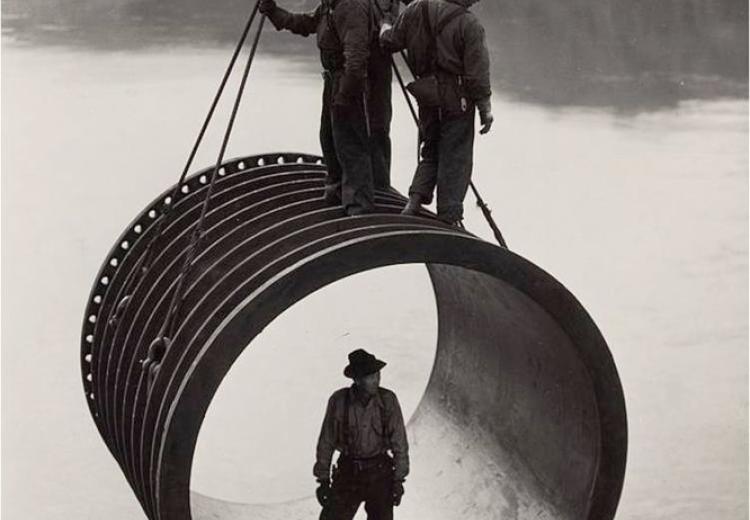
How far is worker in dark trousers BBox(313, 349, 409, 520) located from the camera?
6762 mm

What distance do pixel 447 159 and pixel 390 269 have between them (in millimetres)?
6957

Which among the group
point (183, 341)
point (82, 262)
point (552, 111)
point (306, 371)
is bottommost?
point (183, 341)

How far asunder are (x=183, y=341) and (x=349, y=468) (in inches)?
58.3

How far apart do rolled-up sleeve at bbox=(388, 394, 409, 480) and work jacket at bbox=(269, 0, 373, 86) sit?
6.47 feet

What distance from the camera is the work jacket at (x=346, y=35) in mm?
6438

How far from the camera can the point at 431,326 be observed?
12.3 meters

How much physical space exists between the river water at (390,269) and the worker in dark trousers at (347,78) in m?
3.95

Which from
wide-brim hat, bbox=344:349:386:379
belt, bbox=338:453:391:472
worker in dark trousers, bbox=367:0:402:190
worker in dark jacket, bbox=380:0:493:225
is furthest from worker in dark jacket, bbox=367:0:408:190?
belt, bbox=338:453:391:472

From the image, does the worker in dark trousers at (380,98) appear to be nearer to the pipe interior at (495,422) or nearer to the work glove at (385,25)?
the work glove at (385,25)

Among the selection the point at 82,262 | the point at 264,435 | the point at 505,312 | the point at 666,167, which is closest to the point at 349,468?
the point at 505,312

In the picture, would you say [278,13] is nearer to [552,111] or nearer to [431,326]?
[431,326]

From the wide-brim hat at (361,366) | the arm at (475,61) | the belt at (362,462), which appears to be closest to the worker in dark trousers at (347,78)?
the arm at (475,61)

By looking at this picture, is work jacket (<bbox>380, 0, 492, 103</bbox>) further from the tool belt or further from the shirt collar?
the tool belt

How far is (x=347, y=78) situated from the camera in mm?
6465
